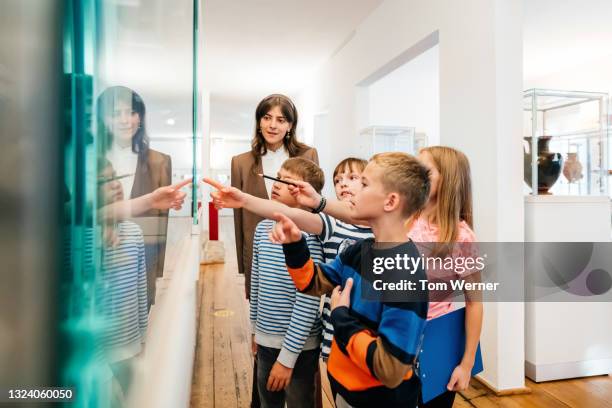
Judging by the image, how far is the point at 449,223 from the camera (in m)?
1.45

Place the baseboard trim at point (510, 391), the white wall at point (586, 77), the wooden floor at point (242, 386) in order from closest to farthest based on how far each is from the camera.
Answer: the wooden floor at point (242, 386), the baseboard trim at point (510, 391), the white wall at point (586, 77)

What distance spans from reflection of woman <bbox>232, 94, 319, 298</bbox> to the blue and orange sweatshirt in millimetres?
959

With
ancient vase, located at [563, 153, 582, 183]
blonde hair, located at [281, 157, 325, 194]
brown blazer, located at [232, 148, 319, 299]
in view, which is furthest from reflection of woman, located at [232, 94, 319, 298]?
ancient vase, located at [563, 153, 582, 183]

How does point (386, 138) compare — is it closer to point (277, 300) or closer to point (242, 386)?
point (242, 386)

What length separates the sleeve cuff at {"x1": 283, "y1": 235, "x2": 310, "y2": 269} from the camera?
95 centimetres

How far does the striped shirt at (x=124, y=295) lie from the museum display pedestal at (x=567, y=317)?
2.66 meters

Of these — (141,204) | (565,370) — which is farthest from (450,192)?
(565,370)

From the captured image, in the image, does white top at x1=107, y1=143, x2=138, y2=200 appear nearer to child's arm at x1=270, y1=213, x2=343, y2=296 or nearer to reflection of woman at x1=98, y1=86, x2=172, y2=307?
reflection of woman at x1=98, y1=86, x2=172, y2=307

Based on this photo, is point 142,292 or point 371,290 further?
point 371,290

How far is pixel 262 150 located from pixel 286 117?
221 mm

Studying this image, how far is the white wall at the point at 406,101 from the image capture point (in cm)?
708

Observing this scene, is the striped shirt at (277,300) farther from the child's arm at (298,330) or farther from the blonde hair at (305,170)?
the blonde hair at (305,170)

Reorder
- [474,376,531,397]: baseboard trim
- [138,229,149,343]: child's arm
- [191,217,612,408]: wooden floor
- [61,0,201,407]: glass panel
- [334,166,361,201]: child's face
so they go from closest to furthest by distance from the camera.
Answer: [61,0,201,407]: glass panel
[138,229,149,343]: child's arm
[334,166,361,201]: child's face
[191,217,612,408]: wooden floor
[474,376,531,397]: baseboard trim

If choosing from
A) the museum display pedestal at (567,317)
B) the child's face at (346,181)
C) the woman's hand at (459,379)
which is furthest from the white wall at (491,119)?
the woman's hand at (459,379)
